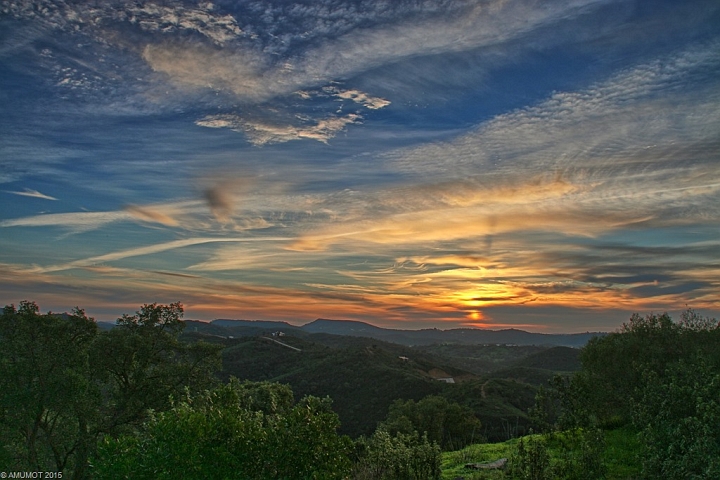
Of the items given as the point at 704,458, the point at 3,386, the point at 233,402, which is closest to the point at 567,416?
the point at 704,458

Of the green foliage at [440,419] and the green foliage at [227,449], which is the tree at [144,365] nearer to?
the green foliage at [227,449]

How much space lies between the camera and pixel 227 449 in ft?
39.3

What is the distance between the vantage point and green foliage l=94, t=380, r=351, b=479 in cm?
1118

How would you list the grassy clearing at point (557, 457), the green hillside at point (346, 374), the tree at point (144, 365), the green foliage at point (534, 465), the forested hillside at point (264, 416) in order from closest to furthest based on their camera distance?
1. the forested hillside at point (264, 416)
2. the green foliage at point (534, 465)
3. the grassy clearing at point (557, 457)
4. the tree at point (144, 365)
5. the green hillside at point (346, 374)

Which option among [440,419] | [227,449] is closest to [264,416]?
[227,449]

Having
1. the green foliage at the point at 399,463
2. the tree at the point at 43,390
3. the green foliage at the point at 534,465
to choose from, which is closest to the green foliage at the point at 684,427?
the green foliage at the point at 534,465

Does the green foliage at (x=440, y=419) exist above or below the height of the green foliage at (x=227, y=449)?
below

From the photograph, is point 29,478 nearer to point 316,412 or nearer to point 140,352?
point 140,352

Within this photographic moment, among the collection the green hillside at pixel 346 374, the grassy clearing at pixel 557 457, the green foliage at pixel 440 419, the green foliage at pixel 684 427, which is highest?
the green foliage at pixel 684 427

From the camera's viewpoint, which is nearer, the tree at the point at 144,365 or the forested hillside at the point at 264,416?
the forested hillside at the point at 264,416

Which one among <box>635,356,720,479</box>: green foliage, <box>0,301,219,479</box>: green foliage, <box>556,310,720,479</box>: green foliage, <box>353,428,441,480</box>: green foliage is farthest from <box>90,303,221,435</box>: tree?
<box>635,356,720,479</box>: green foliage

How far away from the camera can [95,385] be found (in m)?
27.6

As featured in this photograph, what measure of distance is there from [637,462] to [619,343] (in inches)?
607

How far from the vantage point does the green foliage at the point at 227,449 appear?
11180 mm
